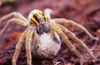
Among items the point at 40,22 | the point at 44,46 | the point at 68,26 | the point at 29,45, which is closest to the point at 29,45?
the point at 29,45

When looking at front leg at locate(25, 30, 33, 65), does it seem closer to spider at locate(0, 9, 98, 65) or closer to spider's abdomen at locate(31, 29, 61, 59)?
spider at locate(0, 9, 98, 65)

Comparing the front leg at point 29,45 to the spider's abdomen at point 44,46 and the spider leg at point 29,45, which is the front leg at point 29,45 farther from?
the spider's abdomen at point 44,46

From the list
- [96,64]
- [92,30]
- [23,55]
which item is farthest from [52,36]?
[92,30]

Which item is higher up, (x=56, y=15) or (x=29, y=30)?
(x=56, y=15)

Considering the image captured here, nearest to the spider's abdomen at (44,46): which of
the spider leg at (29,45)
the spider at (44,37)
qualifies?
the spider at (44,37)

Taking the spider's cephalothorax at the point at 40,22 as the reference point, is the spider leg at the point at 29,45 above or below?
below

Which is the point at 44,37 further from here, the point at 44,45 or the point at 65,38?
the point at 65,38

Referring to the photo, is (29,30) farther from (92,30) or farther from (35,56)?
(92,30)

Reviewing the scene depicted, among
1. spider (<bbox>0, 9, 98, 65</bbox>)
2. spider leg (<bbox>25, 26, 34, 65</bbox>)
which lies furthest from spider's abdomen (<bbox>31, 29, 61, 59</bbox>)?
spider leg (<bbox>25, 26, 34, 65</bbox>)
